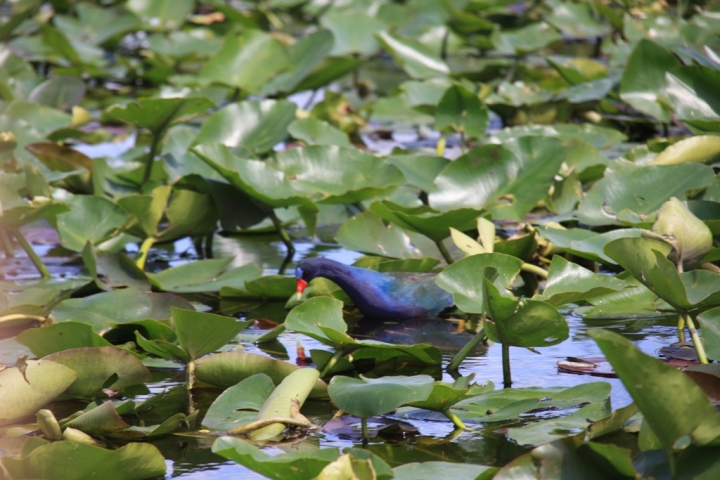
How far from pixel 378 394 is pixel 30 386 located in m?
0.63

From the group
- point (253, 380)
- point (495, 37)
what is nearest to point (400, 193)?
point (253, 380)

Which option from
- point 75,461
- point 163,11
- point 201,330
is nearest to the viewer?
point 75,461

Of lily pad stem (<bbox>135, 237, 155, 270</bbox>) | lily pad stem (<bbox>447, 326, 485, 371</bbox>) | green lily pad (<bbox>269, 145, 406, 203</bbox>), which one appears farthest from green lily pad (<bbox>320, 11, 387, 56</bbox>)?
lily pad stem (<bbox>447, 326, 485, 371</bbox>)

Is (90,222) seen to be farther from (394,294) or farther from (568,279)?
(568,279)

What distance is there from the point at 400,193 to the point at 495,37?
1.97m

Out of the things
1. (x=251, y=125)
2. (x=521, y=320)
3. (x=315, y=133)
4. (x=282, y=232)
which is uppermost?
(x=521, y=320)

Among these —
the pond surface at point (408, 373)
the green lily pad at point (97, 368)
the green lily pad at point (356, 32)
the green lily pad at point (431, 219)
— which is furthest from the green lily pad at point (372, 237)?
the green lily pad at point (356, 32)

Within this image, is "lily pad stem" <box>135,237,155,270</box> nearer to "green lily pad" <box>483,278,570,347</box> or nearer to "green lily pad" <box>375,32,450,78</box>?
"green lily pad" <box>483,278,570,347</box>

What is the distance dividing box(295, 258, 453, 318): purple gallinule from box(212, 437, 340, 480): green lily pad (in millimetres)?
1111

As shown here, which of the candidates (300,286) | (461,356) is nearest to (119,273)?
(300,286)

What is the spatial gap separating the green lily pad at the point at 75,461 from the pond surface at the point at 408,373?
15cm

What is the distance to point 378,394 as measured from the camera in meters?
1.54

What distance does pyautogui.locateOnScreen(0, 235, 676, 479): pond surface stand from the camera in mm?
1583

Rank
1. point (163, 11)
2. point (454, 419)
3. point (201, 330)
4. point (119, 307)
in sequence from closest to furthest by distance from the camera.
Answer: point (454, 419), point (201, 330), point (119, 307), point (163, 11)
